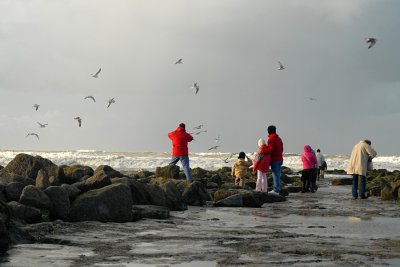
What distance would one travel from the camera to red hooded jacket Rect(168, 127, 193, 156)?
18109 millimetres

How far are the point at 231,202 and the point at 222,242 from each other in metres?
5.95

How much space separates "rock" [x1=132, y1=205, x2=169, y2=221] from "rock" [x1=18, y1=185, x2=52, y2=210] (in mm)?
1450

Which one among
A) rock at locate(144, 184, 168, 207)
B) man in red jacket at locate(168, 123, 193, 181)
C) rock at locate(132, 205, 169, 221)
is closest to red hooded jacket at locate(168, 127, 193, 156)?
man in red jacket at locate(168, 123, 193, 181)

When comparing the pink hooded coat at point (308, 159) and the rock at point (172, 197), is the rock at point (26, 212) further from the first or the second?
the pink hooded coat at point (308, 159)

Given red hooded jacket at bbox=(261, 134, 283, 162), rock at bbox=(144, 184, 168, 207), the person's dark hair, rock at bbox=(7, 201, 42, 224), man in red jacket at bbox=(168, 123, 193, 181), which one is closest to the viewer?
rock at bbox=(7, 201, 42, 224)

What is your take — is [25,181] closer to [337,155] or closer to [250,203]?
[250,203]

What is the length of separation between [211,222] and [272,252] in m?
3.42

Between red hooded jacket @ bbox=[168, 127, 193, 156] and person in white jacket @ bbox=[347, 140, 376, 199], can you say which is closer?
person in white jacket @ bbox=[347, 140, 376, 199]

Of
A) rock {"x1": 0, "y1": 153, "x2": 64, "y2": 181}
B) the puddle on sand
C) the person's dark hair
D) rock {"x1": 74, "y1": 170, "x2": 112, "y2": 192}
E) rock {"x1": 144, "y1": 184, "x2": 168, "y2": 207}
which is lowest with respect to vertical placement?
the puddle on sand

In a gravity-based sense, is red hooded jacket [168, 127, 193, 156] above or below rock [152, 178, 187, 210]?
above

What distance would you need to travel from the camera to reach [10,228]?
6.70 m

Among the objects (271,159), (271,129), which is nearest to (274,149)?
(271,159)

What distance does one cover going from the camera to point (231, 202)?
13102 mm

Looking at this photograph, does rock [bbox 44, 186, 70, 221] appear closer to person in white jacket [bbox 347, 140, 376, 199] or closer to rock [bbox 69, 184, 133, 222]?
rock [bbox 69, 184, 133, 222]
